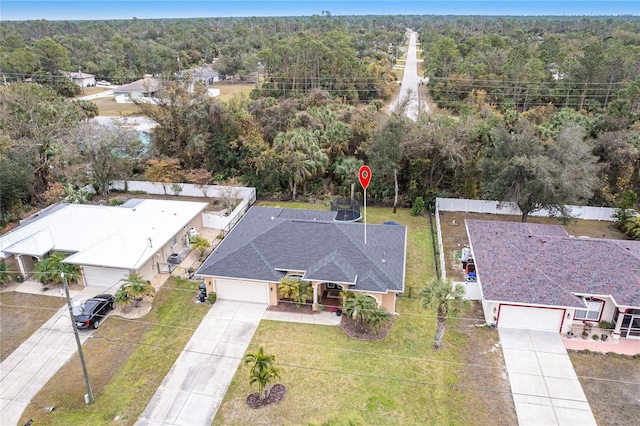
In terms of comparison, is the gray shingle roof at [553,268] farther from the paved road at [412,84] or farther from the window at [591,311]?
the paved road at [412,84]

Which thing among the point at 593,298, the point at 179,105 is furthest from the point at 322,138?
the point at 593,298

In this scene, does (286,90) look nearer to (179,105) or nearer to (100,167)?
(179,105)

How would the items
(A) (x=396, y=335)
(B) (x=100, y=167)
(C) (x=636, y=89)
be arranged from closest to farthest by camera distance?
1. (A) (x=396, y=335)
2. (B) (x=100, y=167)
3. (C) (x=636, y=89)

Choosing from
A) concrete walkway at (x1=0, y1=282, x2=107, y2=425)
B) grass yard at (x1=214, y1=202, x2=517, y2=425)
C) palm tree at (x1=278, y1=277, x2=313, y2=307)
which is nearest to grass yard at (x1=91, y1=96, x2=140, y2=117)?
concrete walkway at (x1=0, y1=282, x2=107, y2=425)

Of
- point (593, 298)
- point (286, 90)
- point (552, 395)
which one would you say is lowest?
point (552, 395)

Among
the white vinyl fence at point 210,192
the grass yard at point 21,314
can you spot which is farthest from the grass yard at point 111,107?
the grass yard at point 21,314

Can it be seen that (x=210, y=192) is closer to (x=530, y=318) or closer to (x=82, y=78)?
(x=530, y=318)

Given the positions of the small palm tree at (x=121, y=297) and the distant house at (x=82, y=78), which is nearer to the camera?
the small palm tree at (x=121, y=297)

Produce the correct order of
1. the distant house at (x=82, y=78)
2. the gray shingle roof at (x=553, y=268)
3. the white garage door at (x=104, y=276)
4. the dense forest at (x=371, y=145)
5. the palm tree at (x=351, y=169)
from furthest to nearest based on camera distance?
the distant house at (x=82, y=78) → the palm tree at (x=351, y=169) → the dense forest at (x=371, y=145) → the white garage door at (x=104, y=276) → the gray shingle roof at (x=553, y=268)
